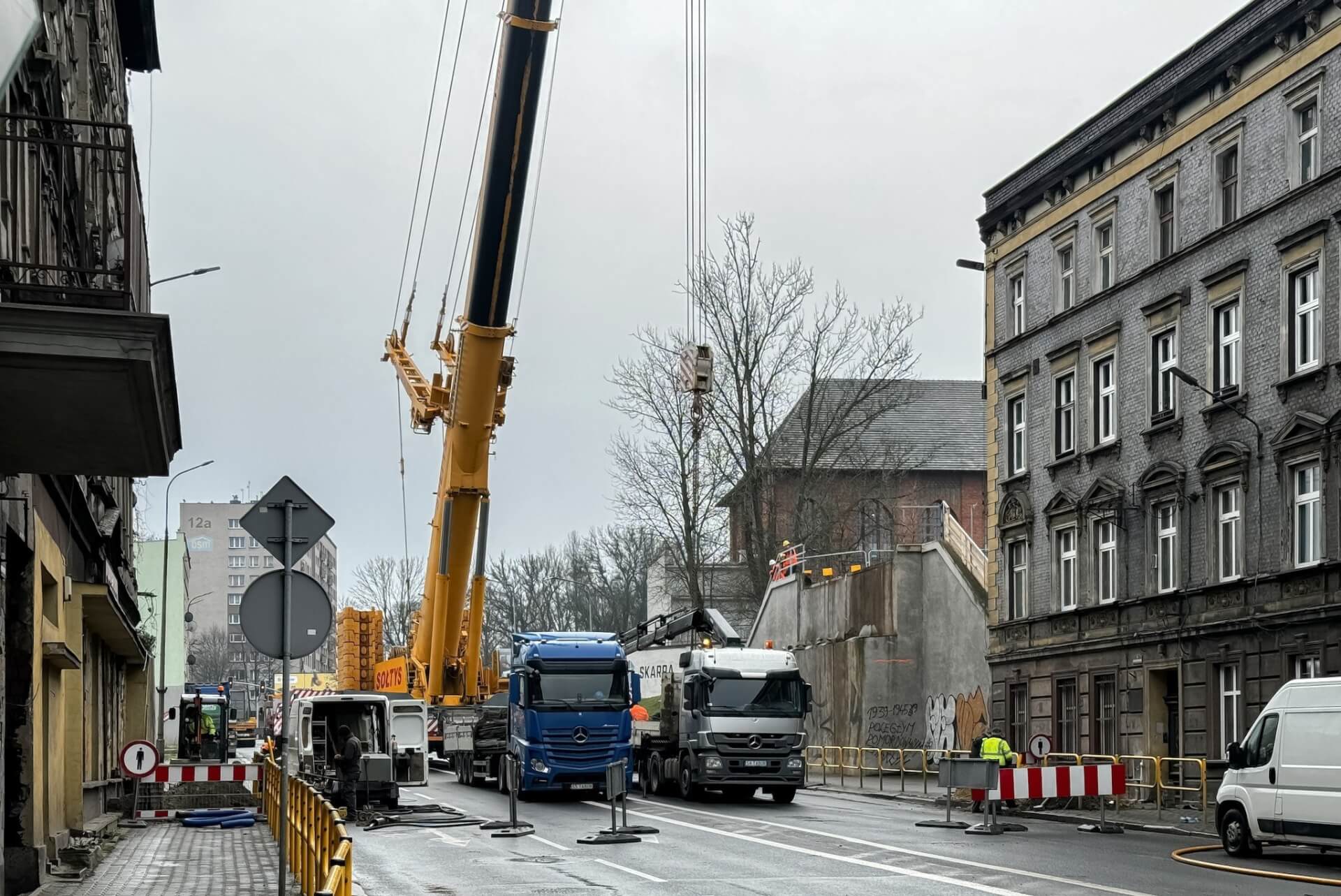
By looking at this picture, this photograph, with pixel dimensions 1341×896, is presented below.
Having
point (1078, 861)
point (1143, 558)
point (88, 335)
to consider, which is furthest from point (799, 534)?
point (88, 335)

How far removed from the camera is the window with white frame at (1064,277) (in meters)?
40.4

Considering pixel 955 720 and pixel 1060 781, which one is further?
pixel 955 720

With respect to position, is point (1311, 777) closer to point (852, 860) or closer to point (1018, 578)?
point (852, 860)

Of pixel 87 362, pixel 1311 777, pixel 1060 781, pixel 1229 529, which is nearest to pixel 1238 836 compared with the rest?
pixel 1311 777

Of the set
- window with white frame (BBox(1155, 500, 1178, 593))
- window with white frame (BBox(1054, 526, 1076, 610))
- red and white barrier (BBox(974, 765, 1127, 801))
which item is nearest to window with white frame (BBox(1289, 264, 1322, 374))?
window with white frame (BBox(1155, 500, 1178, 593))

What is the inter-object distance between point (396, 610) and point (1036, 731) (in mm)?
73780

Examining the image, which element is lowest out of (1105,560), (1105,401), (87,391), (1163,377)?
(1105,560)

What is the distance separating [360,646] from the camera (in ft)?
144

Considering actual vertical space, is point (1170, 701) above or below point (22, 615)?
below

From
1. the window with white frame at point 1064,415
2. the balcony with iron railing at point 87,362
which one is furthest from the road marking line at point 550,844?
the window with white frame at point 1064,415

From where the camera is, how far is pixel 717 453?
186 ft

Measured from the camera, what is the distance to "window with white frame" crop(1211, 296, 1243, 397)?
3278 centimetres

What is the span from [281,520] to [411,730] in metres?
20.7

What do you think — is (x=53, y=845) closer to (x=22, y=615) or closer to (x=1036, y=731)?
(x=22, y=615)
